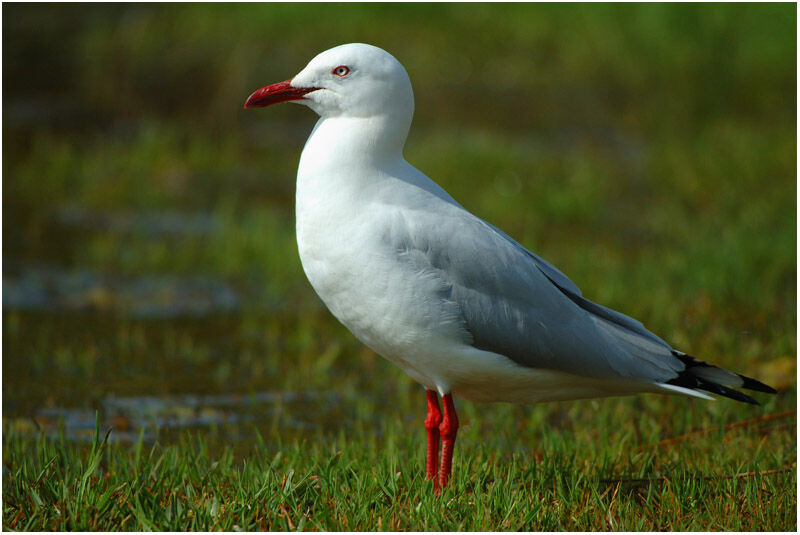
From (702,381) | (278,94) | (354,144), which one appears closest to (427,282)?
(354,144)

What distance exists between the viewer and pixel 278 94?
4105mm

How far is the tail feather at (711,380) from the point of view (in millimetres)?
4105

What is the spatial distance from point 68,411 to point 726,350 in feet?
11.9

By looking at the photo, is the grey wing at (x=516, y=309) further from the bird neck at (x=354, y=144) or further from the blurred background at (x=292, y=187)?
the blurred background at (x=292, y=187)

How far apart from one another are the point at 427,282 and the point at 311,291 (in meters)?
3.92

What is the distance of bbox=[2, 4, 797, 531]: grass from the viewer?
398 cm

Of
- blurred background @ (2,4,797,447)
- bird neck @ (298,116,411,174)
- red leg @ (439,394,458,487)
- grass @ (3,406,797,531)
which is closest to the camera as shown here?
grass @ (3,406,797,531)

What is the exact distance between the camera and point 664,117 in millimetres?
11836

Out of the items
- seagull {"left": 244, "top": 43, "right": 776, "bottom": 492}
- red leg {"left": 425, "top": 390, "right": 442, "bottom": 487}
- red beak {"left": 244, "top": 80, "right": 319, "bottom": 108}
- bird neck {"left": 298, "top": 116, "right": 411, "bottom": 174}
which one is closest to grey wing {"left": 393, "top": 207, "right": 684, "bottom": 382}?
seagull {"left": 244, "top": 43, "right": 776, "bottom": 492}

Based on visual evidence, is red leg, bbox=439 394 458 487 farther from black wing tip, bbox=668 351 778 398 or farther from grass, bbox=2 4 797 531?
black wing tip, bbox=668 351 778 398

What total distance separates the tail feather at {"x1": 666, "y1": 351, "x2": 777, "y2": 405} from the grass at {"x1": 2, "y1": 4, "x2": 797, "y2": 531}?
1.14ft

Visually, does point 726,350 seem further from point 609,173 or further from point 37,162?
point 37,162

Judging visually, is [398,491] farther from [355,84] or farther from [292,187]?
[292,187]

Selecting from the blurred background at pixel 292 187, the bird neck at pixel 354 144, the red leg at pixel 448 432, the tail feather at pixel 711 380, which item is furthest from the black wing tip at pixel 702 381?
the bird neck at pixel 354 144
